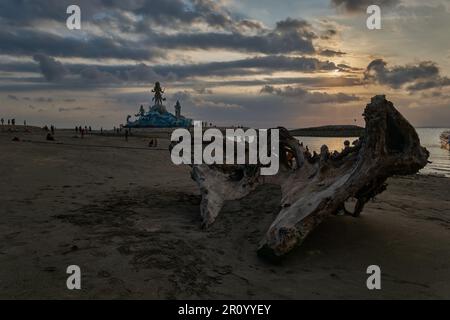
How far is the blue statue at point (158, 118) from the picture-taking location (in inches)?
2805

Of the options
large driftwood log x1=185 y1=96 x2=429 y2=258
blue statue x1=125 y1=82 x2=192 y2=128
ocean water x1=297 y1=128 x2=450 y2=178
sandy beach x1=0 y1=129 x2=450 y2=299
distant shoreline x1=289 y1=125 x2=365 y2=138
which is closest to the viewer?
sandy beach x1=0 y1=129 x2=450 y2=299

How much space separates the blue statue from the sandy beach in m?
62.3

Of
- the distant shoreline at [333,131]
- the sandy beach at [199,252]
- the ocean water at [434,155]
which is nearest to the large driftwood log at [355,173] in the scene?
the sandy beach at [199,252]

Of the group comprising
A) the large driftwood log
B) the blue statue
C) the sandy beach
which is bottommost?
the sandy beach

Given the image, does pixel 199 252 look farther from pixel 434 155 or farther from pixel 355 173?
pixel 434 155

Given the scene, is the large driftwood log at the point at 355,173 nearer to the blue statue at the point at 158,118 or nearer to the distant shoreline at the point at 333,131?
the blue statue at the point at 158,118

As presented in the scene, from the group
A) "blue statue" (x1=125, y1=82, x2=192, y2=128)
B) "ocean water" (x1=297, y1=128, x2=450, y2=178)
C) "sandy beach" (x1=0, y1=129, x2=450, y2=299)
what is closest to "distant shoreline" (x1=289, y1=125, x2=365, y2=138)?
"ocean water" (x1=297, y1=128, x2=450, y2=178)

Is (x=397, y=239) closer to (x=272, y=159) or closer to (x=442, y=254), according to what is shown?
(x=442, y=254)

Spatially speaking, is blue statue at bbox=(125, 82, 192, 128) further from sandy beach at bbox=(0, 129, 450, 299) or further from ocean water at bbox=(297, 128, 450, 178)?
sandy beach at bbox=(0, 129, 450, 299)

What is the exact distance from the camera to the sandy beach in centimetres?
448

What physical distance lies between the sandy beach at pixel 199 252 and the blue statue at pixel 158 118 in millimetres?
62269

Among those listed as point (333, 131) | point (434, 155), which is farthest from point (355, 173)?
point (333, 131)
